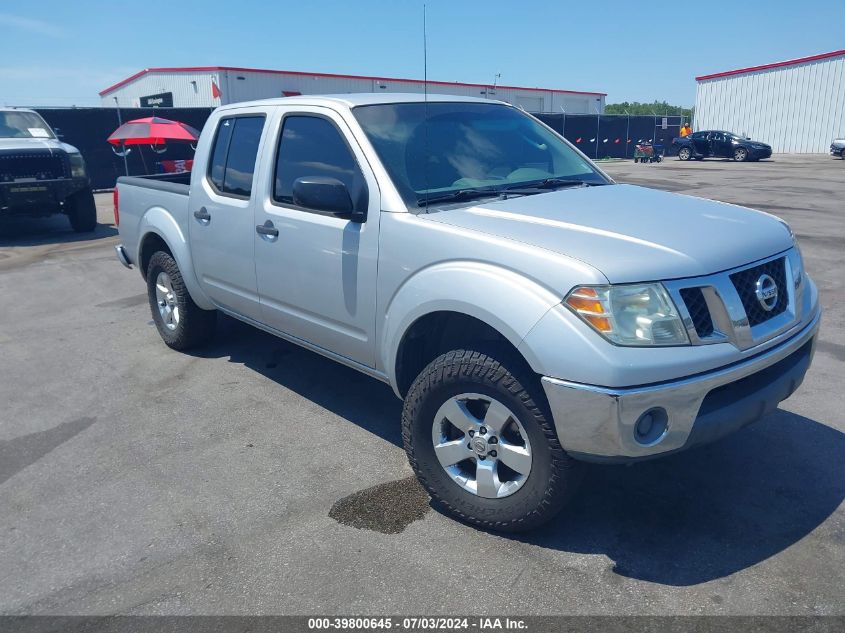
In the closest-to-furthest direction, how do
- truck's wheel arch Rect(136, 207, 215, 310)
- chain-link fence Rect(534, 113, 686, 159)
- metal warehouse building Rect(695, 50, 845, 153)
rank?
truck's wheel arch Rect(136, 207, 215, 310) → chain-link fence Rect(534, 113, 686, 159) → metal warehouse building Rect(695, 50, 845, 153)

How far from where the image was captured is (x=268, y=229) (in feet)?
14.2

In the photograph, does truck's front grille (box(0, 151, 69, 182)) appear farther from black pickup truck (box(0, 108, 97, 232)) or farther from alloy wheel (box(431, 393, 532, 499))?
alloy wheel (box(431, 393, 532, 499))

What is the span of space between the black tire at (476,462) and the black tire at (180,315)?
289 cm

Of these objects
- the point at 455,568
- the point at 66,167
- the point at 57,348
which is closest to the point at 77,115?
the point at 66,167

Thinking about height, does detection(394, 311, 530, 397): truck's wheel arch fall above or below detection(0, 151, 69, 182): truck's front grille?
below

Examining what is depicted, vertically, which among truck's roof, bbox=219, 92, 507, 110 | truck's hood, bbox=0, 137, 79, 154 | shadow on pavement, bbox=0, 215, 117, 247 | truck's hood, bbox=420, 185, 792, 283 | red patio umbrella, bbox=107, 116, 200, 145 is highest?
truck's roof, bbox=219, 92, 507, 110

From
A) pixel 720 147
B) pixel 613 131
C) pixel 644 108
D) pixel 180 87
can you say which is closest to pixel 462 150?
pixel 720 147

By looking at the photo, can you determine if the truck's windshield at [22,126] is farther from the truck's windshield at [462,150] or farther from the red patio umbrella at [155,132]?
the truck's windshield at [462,150]

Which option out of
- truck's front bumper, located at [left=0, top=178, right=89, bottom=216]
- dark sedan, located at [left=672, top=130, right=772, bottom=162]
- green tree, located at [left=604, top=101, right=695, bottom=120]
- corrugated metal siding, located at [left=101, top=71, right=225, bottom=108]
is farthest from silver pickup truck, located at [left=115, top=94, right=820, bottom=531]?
green tree, located at [left=604, top=101, right=695, bottom=120]

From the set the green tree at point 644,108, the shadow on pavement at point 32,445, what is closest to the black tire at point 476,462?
the shadow on pavement at point 32,445

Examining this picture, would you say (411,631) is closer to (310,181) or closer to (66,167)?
(310,181)

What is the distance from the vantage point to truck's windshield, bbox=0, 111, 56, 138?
12.8m

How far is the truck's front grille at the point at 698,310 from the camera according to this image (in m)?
2.84

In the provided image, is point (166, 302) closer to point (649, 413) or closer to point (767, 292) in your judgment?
point (649, 413)
